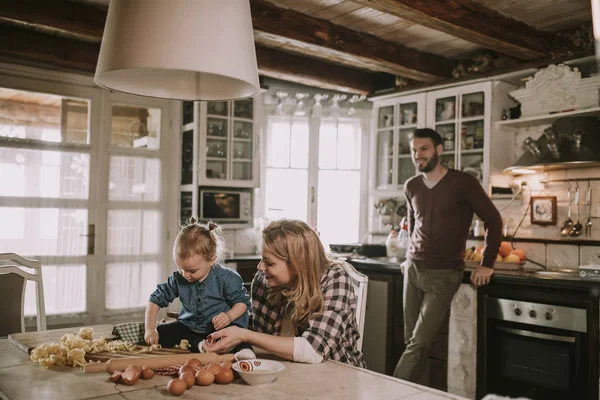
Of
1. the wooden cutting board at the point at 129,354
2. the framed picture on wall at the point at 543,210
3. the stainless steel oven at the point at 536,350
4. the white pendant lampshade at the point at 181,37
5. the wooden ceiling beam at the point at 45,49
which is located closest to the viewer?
the white pendant lampshade at the point at 181,37

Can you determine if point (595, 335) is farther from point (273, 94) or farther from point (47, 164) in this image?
point (47, 164)

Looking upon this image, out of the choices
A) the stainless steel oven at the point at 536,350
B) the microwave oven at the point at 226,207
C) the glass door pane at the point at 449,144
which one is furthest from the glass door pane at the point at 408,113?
the stainless steel oven at the point at 536,350

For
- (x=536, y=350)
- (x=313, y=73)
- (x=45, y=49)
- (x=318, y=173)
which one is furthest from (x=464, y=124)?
(x=45, y=49)

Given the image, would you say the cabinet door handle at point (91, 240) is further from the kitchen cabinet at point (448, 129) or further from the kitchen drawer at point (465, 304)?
the kitchen drawer at point (465, 304)

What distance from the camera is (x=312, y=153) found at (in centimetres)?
559

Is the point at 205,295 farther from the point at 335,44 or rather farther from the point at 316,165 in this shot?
the point at 316,165

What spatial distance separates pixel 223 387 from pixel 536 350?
240 cm

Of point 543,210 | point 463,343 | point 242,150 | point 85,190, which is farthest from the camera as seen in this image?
point 242,150

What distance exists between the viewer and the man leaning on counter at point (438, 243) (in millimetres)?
3354

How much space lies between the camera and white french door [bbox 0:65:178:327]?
4426 mm

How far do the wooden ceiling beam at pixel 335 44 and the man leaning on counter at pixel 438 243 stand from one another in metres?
1.01

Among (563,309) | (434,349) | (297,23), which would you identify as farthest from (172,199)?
(563,309)

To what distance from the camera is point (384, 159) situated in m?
5.06

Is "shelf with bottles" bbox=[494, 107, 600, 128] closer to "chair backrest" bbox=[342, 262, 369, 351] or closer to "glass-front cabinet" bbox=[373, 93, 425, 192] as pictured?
"glass-front cabinet" bbox=[373, 93, 425, 192]
